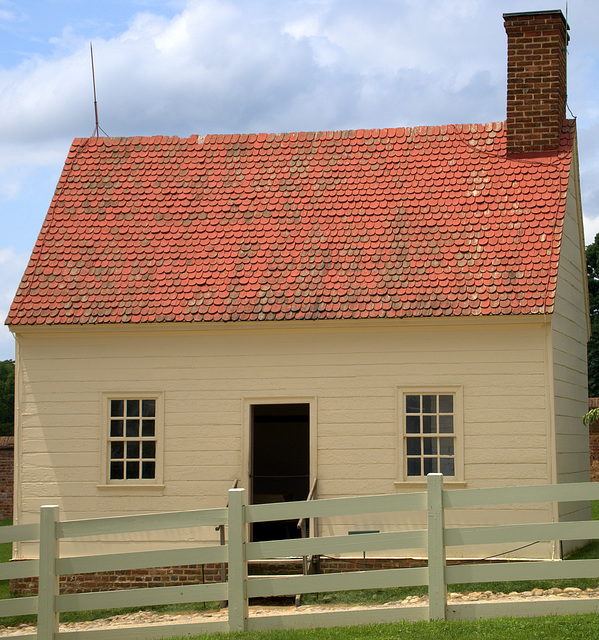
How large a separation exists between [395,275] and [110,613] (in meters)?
6.42

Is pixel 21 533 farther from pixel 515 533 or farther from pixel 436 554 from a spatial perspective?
pixel 515 533

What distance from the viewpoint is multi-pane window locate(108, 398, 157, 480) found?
47.8 ft

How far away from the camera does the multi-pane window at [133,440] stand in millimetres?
14555

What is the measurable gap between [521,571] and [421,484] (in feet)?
18.5

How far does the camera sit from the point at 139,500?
1442cm

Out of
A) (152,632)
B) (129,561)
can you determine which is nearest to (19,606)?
(129,561)

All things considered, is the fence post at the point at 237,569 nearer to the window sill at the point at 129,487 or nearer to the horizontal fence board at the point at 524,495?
the horizontal fence board at the point at 524,495

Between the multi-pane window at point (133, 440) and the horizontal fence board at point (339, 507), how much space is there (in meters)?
6.34

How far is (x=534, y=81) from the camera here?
15.8 meters

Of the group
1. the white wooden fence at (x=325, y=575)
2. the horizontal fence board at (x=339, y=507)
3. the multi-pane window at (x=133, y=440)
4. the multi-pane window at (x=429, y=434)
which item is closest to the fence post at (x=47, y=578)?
the white wooden fence at (x=325, y=575)

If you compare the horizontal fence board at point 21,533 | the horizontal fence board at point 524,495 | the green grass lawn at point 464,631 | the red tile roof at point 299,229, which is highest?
the red tile roof at point 299,229

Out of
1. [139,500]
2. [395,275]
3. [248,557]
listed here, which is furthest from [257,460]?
[248,557]

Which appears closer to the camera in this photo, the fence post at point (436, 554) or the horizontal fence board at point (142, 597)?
the fence post at point (436, 554)

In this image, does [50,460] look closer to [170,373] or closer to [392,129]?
[170,373]
